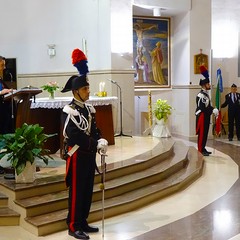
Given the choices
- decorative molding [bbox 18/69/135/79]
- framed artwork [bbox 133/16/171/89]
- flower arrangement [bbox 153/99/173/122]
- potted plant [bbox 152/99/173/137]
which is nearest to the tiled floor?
potted plant [bbox 152/99/173/137]

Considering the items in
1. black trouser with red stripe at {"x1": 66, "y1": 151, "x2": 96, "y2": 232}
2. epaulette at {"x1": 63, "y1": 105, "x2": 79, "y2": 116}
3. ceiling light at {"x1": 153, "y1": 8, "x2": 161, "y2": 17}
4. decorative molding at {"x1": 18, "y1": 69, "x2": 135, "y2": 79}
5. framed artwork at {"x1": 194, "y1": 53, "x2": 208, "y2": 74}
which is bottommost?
black trouser with red stripe at {"x1": 66, "y1": 151, "x2": 96, "y2": 232}

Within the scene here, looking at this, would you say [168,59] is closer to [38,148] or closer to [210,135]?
[210,135]

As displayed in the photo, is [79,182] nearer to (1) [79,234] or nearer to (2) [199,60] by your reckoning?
(1) [79,234]

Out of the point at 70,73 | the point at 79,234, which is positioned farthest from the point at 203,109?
the point at 79,234

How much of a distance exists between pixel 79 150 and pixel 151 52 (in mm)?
8498

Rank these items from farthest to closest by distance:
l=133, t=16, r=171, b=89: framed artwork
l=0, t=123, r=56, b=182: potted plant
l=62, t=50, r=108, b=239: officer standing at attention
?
l=133, t=16, r=171, b=89: framed artwork, l=0, t=123, r=56, b=182: potted plant, l=62, t=50, r=108, b=239: officer standing at attention

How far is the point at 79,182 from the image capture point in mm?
4492

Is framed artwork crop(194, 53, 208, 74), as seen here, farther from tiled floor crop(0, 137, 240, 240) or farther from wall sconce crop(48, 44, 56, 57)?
tiled floor crop(0, 137, 240, 240)

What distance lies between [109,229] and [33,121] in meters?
3.05

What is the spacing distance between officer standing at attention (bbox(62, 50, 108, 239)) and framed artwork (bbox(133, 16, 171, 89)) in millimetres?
7789

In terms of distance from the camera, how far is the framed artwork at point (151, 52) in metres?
12.3

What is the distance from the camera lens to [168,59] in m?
12.8

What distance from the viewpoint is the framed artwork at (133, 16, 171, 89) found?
483 inches

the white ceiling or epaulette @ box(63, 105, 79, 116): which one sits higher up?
the white ceiling
